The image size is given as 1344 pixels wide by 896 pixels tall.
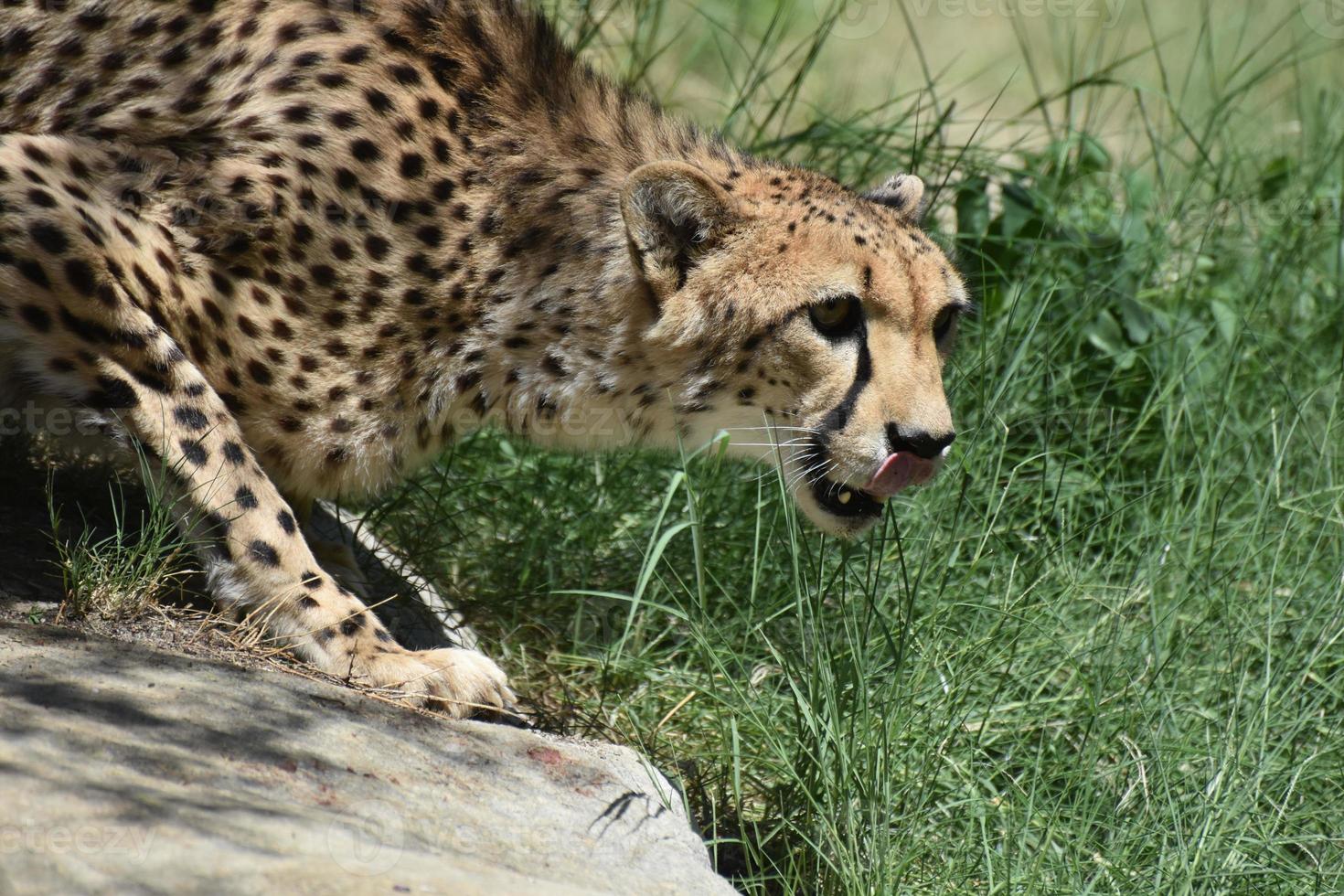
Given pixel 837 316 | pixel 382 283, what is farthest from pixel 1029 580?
pixel 382 283

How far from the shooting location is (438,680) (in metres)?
2.90

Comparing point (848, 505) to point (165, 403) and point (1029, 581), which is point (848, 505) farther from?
point (165, 403)

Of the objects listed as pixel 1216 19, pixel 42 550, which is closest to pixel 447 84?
pixel 42 550

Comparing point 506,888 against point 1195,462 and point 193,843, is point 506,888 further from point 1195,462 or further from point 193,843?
point 1195,462

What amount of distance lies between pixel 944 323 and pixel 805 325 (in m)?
0.37

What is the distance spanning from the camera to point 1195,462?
401cm

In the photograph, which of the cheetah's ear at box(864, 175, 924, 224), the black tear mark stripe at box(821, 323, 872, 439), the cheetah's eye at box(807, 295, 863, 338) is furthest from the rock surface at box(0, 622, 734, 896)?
the cheetah's ear at box(864, 175, 924, 224)

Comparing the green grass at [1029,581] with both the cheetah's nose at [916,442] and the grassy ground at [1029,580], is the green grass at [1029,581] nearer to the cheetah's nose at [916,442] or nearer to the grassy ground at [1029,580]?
the grassy ground at [1029,580]

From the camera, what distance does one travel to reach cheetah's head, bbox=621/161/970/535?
305 cm

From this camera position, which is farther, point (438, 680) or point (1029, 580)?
point (1029, 580)

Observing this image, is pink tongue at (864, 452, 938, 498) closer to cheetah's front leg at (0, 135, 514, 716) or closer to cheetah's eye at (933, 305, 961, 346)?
cheetah's eye at (933, 305, 961, 346)

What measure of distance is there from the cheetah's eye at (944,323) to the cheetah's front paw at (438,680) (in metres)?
1.23

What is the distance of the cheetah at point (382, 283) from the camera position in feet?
9.62

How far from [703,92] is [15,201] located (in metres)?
6.29
